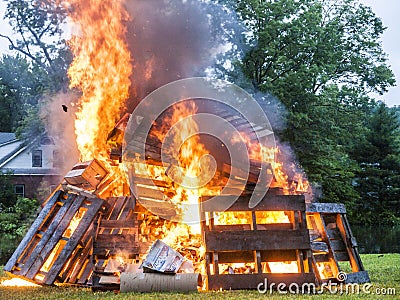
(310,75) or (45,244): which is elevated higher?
(310,75)

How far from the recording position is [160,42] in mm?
9867

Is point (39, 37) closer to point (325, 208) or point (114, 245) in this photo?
point (114, 245)

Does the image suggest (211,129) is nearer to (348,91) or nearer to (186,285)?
(186,285)

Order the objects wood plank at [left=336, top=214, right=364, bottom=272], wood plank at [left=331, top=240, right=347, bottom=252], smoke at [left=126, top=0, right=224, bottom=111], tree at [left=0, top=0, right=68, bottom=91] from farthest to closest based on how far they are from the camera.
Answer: tree at [left=0, top=0, right=68, bottom=91] < smoke at [left=126, top=0, right=224, bottom=111] < wood plank at [left=331, top=240, right=347, bottom=252] < wood plank at [left=336, top=214, right=364, bottom=272]

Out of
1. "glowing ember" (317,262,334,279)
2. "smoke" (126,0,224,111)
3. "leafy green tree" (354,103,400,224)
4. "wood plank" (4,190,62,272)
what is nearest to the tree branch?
"smoke" (126,0,224,111)

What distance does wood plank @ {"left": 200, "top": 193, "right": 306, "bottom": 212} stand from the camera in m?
6.69

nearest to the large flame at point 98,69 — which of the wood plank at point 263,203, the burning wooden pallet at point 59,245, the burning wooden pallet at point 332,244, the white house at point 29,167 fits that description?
the burning wooden pallet at point 59,245

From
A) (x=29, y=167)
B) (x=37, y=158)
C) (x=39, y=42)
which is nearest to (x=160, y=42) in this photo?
(x=39, y=42)

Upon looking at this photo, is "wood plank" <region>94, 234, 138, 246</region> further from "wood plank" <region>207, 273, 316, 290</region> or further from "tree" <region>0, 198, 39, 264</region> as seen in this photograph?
"tree" <region>0, 198, 39, 264</region>

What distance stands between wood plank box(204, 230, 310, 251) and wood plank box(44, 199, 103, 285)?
1.71 meters

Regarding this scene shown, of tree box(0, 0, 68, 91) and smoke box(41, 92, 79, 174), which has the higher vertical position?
tree box(0, 0, 68, 91)

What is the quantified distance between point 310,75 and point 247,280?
12143 mm

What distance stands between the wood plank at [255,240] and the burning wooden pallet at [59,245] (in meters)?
1.80

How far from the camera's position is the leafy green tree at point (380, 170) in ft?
88.7
